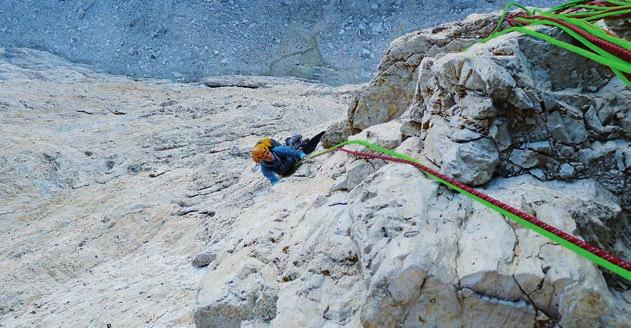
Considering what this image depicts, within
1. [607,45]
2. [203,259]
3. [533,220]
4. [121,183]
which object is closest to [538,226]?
[533,220]

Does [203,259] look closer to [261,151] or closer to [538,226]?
[261,151]

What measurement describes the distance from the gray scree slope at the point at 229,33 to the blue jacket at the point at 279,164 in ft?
24.4

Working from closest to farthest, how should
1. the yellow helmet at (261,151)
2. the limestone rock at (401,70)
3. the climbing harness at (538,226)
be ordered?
the climbing harness at (538,226), the limestone rock at (401,70), the yellow helmet at (261,151)

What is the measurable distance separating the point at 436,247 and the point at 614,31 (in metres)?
1.85

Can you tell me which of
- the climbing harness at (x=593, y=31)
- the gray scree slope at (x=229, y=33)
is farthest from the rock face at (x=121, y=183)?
the climbing harness at (x=593, y=31)

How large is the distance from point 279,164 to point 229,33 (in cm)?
903

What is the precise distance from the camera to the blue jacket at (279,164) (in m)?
4.69

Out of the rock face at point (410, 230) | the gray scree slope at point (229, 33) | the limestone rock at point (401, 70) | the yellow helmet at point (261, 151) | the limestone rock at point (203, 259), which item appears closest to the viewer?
the rock face at point (410, 230)

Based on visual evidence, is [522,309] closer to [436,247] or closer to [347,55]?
[436,247]

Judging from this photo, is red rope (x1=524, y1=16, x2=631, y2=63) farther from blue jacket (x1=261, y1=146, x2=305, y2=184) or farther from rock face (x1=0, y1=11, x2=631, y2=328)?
blue jacket (x1=261, y1=146, x2=305, y2=184)

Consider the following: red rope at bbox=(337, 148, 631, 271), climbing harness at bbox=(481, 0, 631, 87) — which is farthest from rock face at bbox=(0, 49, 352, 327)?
climbing harness at bbox=(481, 0, 631, 87)

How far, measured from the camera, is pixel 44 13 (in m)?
13.5

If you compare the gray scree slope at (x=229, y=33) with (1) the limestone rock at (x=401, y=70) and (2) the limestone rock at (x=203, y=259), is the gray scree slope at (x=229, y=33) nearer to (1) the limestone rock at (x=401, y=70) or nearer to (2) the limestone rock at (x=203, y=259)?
(1) the limestone rock at (x=401, y=70)

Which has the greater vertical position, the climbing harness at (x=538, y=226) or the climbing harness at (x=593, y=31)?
the climbing harness at (x=593, y=31)
